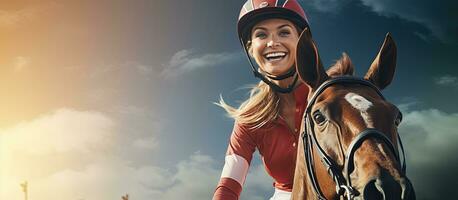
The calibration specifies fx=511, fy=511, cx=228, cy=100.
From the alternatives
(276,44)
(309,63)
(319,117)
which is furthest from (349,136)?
(276,44)

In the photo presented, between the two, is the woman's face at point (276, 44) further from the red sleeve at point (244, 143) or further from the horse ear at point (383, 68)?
the horse ear at point (383, 68)

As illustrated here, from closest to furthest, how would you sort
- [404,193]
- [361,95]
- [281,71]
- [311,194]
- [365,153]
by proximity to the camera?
1. [404,193]
2. [365,153]
3. [361,95]
4. [311,194]
5. [281,71]

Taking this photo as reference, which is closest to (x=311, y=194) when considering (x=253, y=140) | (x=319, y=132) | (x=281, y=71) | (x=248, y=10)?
(x=319, y=132)

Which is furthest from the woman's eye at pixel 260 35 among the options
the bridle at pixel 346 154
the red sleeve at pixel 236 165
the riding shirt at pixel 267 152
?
the bridle at pixel 346 154

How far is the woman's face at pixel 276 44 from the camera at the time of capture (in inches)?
249

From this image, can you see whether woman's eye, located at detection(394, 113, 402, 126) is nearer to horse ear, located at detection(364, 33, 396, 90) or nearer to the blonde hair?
horse ear, located at detection(364, 33, 396, 90)

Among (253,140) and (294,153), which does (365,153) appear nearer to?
(294,153)

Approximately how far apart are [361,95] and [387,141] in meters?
0.48

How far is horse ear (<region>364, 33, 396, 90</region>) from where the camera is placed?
426 centimetres

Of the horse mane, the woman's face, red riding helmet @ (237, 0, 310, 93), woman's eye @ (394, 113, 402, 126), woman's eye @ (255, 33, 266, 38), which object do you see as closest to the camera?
woman's eye @ (394, 113, 402, 126)

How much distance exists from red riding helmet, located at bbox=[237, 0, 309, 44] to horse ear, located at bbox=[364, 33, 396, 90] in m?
2.13

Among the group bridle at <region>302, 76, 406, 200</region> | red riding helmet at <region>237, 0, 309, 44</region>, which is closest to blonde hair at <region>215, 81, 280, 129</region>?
red riding helmet at <region>237, 0, 309, 44</region>

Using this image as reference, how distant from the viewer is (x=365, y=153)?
342cm

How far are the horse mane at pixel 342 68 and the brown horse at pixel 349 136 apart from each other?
46 centimetres
